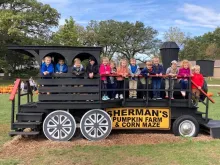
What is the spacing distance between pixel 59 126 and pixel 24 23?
38.9m

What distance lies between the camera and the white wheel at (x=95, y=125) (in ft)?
26.4

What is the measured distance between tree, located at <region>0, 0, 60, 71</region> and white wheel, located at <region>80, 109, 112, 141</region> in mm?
35928

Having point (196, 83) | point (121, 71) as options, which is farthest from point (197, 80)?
point (121, 71)

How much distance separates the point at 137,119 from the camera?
863cm

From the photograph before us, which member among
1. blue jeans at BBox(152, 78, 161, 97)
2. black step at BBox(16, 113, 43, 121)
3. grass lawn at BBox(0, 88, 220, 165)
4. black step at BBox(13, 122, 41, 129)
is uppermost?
blue jeans at BBox(152, 78, 161, 97)

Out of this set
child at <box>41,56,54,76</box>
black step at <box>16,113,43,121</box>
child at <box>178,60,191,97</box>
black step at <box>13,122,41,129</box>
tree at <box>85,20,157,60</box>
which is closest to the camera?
black step at <box>13,122,41,129</box>

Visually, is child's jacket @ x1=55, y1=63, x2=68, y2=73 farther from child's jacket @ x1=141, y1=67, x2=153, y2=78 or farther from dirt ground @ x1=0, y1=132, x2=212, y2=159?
child's jacket @ x1=141, y1=67, x2=153, y2=78

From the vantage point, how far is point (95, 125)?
8.08 meters

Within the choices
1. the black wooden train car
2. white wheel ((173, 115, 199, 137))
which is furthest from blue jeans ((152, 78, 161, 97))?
white wheel ((173, 115, 199, 137))

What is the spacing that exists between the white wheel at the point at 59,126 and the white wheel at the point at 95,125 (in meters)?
0.27

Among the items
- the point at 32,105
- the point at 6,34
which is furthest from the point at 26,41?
the point at 32,105

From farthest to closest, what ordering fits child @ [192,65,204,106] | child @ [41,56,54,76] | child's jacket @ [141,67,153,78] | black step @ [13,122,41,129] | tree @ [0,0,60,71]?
tree @ [0,0,60,71], child @ [192,65,204,106], child's jacket @ [141,67,153,78], child @ [41,56,54,76], black step @ [13,122,41,129]

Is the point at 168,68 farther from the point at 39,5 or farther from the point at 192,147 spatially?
the point at 39,5

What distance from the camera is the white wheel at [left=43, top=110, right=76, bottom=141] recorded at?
798 centimetres
